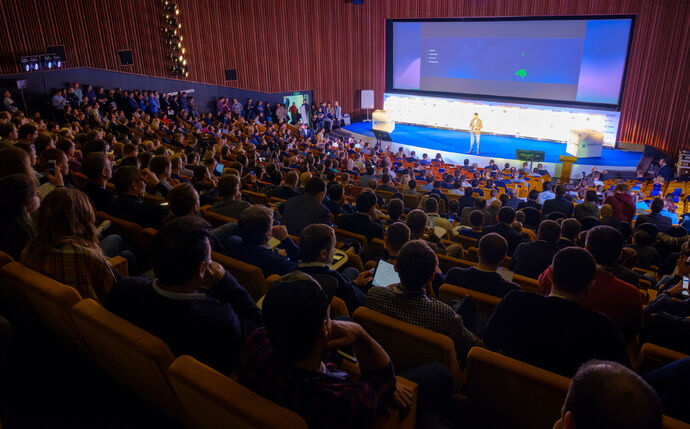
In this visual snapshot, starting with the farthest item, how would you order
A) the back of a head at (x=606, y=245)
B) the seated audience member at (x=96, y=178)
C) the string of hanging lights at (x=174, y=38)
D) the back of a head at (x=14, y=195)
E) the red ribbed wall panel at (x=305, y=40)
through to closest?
the string of hanging lights at (x=174, y=38) < the red ribbed wall panel at (x=305, y=40) < the seated audience member at (x=96, y=178) < the back of a head at (x=606, y=245) < the back of a head at (x=14, y=195)

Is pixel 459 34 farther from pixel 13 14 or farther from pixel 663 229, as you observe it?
pixel 13 14

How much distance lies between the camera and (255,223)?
9.25 feet

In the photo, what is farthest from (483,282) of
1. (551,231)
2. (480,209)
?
(480,209)

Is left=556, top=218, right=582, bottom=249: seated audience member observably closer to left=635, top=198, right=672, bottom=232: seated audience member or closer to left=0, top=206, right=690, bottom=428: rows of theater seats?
left=0, top=206, right=690, bottom=428: rows of theater seats

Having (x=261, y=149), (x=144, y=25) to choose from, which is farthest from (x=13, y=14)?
(x=261, y=149)

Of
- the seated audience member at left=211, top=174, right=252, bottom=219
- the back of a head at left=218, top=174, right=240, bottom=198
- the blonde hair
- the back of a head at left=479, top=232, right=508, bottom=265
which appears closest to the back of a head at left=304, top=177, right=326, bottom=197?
the seated audience member at left=211, top=174, right=252, bottom=219

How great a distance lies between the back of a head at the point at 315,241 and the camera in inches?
100.0

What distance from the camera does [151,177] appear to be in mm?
4309

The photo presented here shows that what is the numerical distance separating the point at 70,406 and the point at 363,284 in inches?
65.0

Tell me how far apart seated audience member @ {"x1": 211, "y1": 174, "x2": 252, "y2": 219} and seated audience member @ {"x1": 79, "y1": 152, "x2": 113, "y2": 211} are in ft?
3.03

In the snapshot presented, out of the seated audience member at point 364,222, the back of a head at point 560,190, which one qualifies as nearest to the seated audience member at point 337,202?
the seated audience member at point 364,222

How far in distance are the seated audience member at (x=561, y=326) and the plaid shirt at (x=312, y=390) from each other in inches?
36.9

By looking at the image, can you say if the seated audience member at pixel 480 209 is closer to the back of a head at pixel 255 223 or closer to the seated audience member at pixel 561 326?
the back of a head at pixel 255 223

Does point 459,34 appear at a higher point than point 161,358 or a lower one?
higher
